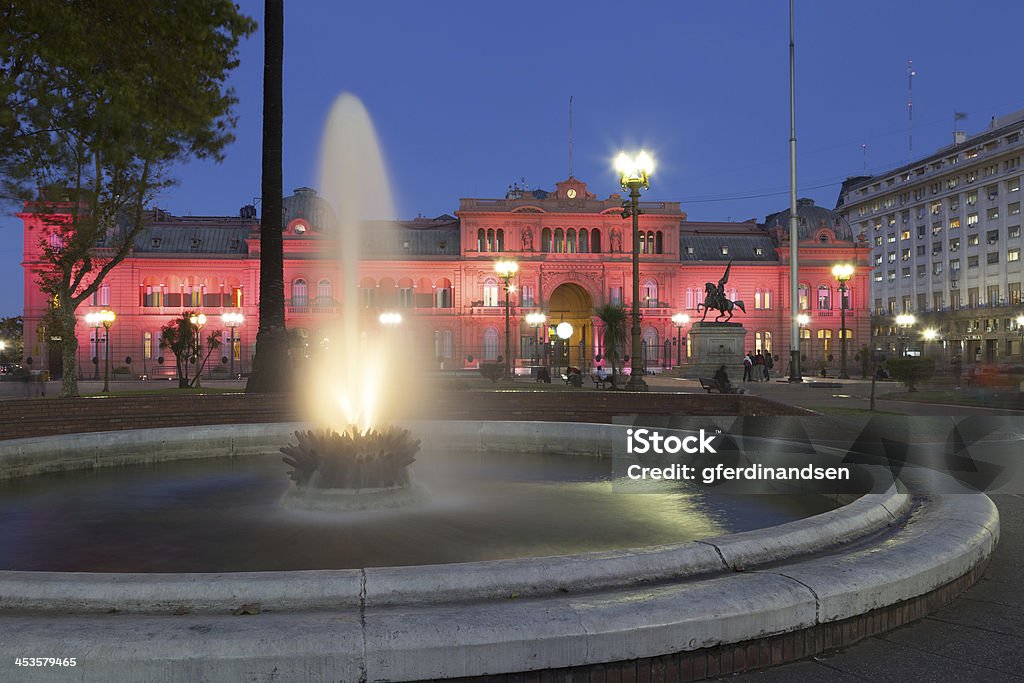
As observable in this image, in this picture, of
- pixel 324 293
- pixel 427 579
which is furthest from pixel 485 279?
pixel 427 579

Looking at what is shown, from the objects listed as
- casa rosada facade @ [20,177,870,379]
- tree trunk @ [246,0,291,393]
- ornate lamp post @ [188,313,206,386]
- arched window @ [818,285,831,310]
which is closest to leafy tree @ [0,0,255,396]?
tree trunk @ [246,0,291,393]

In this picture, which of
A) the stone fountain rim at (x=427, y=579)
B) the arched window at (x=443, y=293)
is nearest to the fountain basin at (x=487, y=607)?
the stone fountain rim at (x=427, y=579)

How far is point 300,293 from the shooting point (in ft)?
232

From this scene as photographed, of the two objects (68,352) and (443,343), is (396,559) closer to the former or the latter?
(68,352)

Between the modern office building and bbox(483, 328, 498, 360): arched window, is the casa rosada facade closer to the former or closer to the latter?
bbox(483, 328, 498, 360): arched window

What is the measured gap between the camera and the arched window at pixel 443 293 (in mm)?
72438

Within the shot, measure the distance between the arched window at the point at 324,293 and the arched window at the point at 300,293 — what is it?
0.97m

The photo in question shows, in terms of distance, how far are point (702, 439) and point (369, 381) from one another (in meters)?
4.91

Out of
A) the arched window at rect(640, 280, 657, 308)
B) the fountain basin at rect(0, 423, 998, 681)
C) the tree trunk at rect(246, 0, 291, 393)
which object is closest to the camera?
the fountain basin at rect(0, 423, 998, 681)

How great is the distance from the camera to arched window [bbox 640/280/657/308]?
2867 inches

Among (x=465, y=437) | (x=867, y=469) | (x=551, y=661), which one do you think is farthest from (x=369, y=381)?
(x=551, y=661)

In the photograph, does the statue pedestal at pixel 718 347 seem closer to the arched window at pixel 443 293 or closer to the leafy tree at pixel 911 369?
the leafy tree at pixel 911 369

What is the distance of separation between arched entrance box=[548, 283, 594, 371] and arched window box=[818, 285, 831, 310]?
22554mm

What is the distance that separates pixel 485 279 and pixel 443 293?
13.6ft
